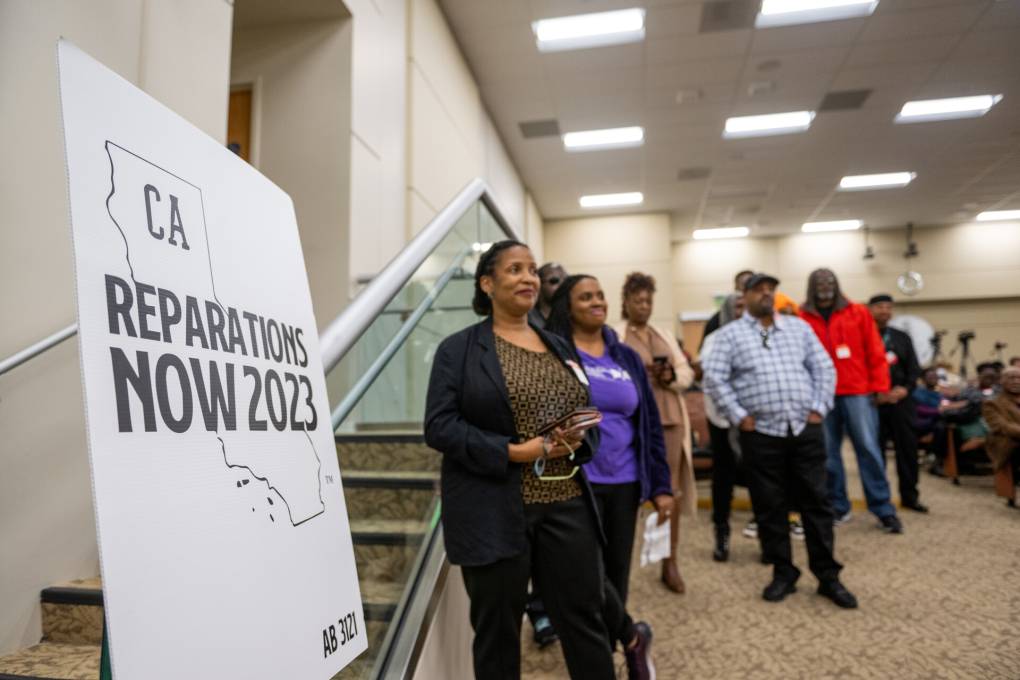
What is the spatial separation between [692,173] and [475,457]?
26.9ft

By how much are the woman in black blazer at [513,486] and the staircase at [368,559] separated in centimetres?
24

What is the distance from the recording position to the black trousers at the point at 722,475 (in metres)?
3.28

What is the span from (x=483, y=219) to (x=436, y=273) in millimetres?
698

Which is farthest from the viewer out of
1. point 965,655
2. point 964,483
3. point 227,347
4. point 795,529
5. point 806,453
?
point 964,483

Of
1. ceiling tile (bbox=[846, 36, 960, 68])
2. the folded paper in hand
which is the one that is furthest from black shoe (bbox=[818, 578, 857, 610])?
ceiling tile (bbox=[846, 36, 960, 68])

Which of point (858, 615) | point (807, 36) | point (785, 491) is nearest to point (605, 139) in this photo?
point (807, 36)

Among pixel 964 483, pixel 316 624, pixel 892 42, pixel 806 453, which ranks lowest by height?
pixel 964 483

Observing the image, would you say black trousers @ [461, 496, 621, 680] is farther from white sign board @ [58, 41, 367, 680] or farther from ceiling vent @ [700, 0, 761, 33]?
ceiling vent @ [700, 0, 761, 33]

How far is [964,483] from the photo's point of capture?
505cm

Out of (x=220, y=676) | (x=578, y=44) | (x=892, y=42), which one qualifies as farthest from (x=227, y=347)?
(x=892, y=42)

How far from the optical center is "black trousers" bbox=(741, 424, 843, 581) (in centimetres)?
262

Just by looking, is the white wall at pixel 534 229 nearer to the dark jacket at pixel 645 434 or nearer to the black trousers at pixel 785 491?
the black trousers at pixel 785 491

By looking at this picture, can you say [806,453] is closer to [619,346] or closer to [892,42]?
[619,346]

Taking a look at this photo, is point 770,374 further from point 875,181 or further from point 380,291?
point 875,181
